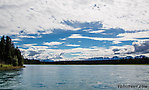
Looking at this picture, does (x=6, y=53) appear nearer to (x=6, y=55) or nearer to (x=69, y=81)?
(x=6, y=55)

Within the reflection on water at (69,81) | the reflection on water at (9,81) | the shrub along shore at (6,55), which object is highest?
the shrub along shore at (6,55)

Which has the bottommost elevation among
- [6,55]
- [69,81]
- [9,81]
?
[69,81]

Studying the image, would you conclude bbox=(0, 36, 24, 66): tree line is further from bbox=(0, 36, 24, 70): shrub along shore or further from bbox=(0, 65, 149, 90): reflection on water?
bbox=(0, 65, 149, 90): reflection on water

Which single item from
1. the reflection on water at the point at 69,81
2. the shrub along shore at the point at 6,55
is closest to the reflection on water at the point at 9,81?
the reflection on water at the point at 69,81

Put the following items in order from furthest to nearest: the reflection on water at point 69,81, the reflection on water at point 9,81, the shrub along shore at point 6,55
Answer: the shrub along shore at point 6,55, the reflection on water at point 9,81, the reflection on water at point 69,81

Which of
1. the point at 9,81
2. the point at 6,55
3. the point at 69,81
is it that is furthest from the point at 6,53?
the point at 69,81

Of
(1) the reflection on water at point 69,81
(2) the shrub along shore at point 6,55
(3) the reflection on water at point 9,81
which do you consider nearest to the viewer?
(1) the reflection on water at point 69,81

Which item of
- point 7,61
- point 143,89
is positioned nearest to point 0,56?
point 7,61

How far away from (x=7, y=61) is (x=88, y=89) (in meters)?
105

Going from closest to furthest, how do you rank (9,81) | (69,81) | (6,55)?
(9,81), (69,81), (6,55)

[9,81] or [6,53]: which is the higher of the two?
[6,53]

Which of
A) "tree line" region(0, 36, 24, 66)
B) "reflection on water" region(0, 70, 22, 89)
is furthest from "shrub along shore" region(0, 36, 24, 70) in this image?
Result: "reflection on water" region(0, 70, 22, 89)

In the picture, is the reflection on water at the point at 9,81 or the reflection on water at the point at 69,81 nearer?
the reflection on water at the point at 69,81

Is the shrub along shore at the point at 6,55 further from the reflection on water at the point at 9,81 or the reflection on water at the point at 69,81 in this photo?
the reflection on water at the point at 9,81
